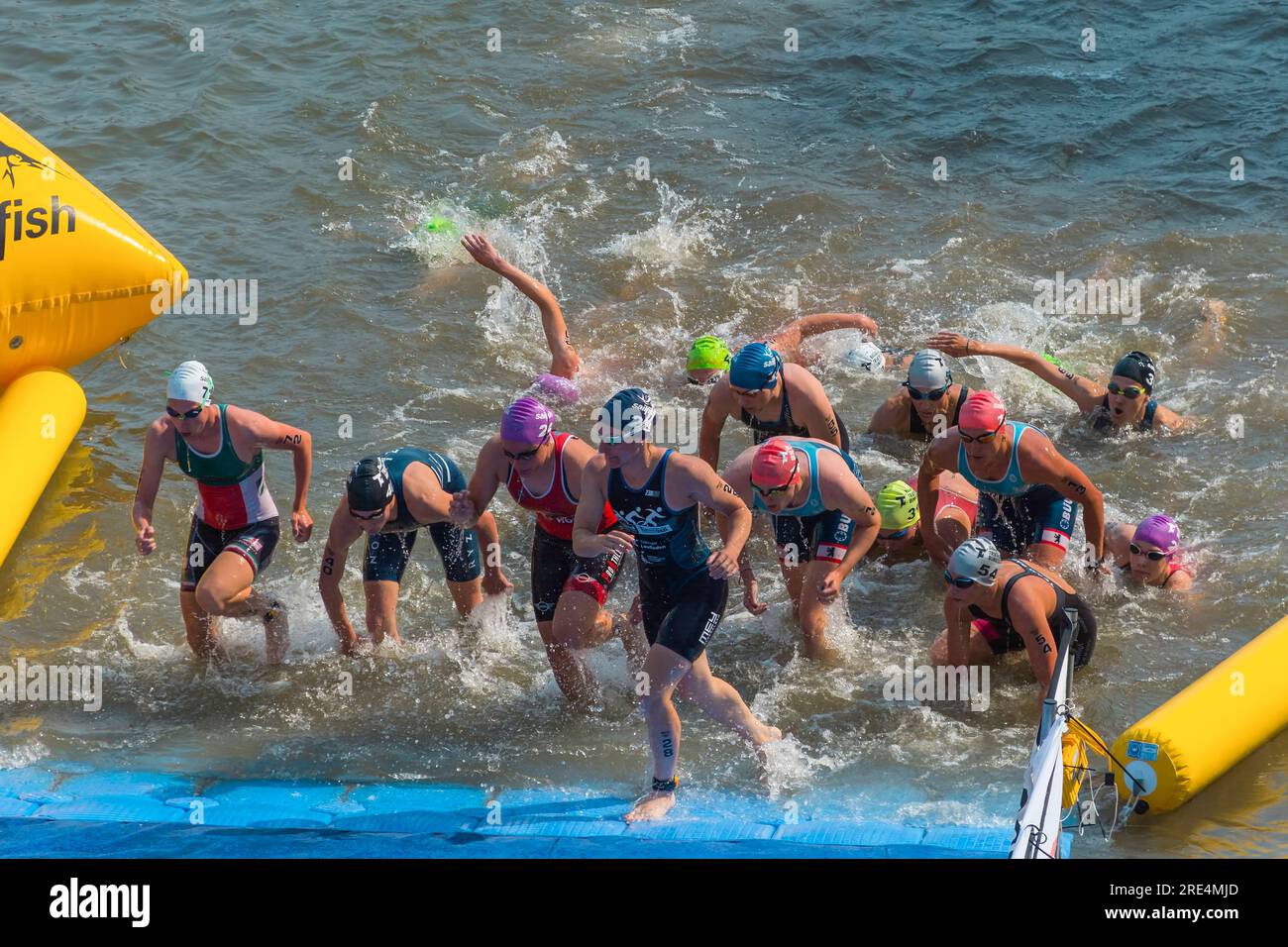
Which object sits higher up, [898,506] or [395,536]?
[898,506]

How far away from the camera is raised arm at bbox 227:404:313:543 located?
7496mm

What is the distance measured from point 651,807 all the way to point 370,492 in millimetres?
2069

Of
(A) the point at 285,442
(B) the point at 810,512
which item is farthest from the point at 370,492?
(B) the point at 810,512

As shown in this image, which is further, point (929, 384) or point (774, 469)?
point (929, 384)

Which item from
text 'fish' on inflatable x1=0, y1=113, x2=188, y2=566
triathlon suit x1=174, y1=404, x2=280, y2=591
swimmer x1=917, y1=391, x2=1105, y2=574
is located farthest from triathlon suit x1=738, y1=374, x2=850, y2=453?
text 'fish' on inflatable x1=0, y1=113, x2=188, y2=566

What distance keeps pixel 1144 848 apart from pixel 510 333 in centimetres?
708

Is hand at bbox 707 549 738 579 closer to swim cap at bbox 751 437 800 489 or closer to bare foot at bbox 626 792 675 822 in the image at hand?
swim cap at bbox 751 437 800 489

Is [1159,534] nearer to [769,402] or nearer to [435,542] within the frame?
[769,402]

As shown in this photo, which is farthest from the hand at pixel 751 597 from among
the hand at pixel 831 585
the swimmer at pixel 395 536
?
the swimmer at pixel 395 536

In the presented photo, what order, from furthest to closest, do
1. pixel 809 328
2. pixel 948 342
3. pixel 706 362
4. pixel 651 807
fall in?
pixel 809 328, pixel 706 362, pixel 948 342, pixel 651 807

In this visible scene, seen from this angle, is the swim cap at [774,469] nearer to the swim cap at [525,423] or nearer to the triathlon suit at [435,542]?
the swim cap at [525,423]

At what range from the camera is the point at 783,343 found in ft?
33.1

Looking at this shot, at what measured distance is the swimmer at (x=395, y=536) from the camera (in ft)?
23.2

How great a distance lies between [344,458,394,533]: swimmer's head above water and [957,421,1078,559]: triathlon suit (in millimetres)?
3076
